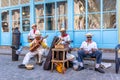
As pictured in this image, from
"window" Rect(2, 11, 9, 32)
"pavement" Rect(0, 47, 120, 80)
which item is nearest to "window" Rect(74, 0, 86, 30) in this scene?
"pavement" Rect(0, 47, 120, 80)

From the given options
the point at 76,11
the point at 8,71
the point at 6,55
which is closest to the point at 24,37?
the point at 6,55

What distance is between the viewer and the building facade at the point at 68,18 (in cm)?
1465

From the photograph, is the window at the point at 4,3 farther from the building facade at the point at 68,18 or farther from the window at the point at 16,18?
the window at the point at 16,18

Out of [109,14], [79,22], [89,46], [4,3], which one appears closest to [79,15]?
[79,22]

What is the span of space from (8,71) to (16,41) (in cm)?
310

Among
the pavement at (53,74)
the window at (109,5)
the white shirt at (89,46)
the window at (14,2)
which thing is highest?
the window at (14,2)

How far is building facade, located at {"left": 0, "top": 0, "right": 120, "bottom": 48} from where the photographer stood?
14.6m

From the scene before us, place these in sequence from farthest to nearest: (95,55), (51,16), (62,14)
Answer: (51,16) < (62,14) < (95,55)

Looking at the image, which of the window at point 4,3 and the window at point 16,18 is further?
the window at point 4,3

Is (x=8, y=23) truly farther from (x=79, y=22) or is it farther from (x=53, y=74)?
(x=53, y=74)

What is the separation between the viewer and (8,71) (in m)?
10.4

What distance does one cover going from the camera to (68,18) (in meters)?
16.1

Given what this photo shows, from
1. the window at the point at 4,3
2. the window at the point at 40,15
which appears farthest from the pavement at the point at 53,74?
the window at the point at 4,3

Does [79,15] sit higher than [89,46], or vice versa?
[79,15]
